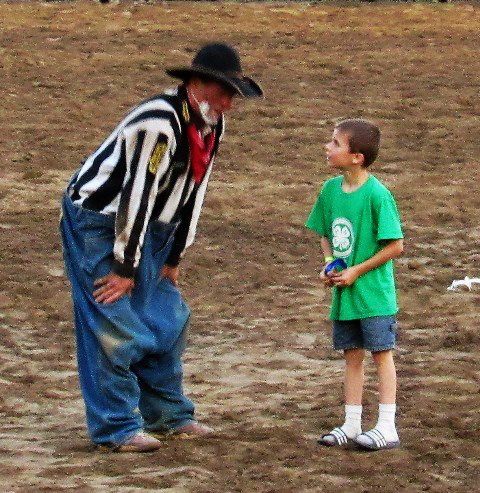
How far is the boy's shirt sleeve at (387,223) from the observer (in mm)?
6648

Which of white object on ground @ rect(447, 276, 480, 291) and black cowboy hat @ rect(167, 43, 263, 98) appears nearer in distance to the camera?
black cowboy hat @ rect(167, 43, 263, 98)

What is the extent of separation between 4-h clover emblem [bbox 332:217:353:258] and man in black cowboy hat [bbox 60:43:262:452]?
0.56 metres

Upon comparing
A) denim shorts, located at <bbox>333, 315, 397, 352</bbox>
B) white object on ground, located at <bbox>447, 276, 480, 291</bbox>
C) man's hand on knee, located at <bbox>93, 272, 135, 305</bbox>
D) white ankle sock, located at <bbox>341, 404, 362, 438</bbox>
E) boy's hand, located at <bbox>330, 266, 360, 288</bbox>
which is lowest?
white ankle sock, located at <bbox>341, 404, 362, 438</bbox>

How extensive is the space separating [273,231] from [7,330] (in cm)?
289

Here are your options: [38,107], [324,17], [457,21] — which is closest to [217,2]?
[324,17]

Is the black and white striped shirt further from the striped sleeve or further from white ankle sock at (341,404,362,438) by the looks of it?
white ankle sock at (341,404,362,438)

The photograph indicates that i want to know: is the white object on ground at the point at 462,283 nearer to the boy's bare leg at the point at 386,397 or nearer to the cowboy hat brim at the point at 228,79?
the boy's bare leg at the point at 386,397

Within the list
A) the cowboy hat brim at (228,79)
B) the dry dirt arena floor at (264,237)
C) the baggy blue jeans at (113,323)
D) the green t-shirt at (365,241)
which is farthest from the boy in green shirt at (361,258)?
the baggy blue jeans at (113,323)

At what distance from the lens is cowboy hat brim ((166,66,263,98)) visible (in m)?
6.57

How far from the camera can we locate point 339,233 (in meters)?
6.76

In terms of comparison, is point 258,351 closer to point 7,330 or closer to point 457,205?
point 7,330

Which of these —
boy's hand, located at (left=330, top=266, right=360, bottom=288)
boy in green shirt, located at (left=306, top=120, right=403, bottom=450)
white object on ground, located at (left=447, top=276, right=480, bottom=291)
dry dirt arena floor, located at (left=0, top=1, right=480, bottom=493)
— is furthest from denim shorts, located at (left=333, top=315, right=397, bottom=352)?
white object on ground, located at (left=447, top=276, right=480, bottom=291)

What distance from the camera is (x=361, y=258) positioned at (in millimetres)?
6711

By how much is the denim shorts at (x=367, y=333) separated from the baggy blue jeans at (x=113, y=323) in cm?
67
